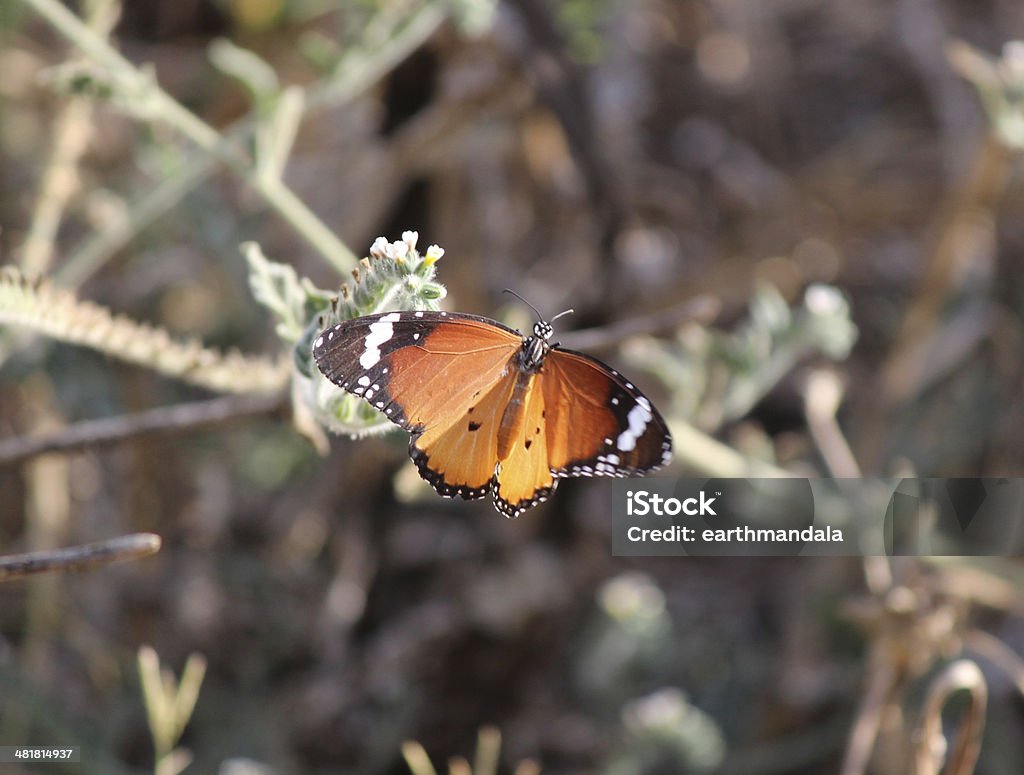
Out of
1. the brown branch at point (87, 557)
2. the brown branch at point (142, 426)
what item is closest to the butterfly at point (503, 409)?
the brown branch at point (87, 557)

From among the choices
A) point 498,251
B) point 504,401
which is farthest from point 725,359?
point 498,251

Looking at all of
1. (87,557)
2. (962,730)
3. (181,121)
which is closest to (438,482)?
(87,557)

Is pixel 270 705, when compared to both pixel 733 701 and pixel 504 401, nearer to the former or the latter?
pixel 733 701

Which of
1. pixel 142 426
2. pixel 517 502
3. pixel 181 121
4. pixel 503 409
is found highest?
pixel 181 121

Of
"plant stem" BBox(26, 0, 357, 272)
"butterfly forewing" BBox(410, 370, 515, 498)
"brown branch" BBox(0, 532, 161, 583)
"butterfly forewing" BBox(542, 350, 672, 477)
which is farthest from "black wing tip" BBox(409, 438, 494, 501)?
"plant stem" BBox(26, 0, 357, 272)

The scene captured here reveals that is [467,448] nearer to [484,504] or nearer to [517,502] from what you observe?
[517,502]
